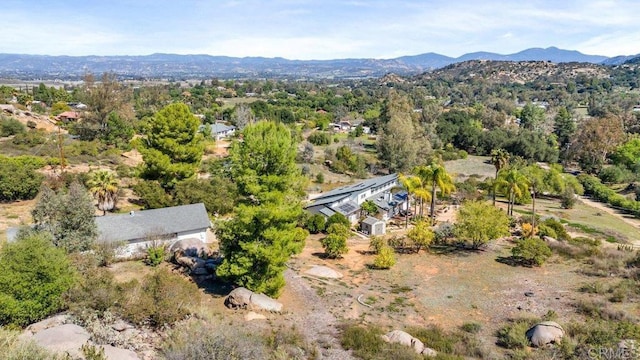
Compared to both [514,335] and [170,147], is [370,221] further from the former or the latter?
[514,335]

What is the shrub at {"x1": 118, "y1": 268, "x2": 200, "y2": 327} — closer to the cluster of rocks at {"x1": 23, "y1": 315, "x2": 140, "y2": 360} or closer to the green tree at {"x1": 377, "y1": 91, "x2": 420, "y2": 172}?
the cluster of rocks at {"x1": 23, "y1": 315, "x2": 140, "y2": 360}

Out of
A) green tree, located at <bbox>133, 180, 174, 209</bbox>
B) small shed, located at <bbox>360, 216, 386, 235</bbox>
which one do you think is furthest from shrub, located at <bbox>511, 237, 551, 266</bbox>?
green tree, located at <bbox>133, 180, 174, 209</bbox>

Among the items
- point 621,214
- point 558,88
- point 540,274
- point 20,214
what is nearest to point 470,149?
point 621,214

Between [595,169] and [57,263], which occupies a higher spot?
[57,263]

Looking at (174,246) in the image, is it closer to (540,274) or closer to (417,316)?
(417,316)

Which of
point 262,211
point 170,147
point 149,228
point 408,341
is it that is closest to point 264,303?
point 262,211
